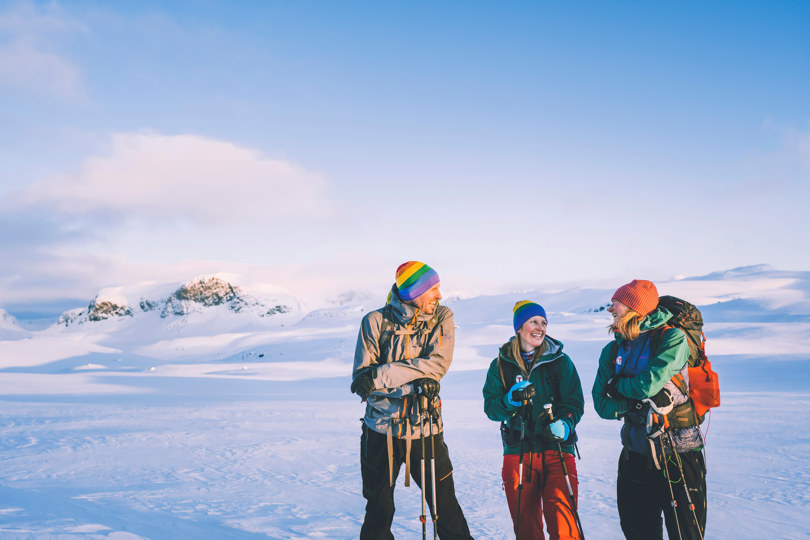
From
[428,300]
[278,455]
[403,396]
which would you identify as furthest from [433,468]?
[278,455]

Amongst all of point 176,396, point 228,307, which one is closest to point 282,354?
point 176,396

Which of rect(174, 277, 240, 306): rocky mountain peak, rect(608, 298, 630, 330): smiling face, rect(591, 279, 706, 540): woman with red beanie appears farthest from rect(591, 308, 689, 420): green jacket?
rect(174, 277, 240, 306): rocky mountain peak

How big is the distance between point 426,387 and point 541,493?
942 millimetres

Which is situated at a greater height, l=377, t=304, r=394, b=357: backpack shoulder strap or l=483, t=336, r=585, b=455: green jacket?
l=377, t=304, r=394, b=357: backpack shoulder strap

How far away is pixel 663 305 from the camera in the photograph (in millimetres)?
3197

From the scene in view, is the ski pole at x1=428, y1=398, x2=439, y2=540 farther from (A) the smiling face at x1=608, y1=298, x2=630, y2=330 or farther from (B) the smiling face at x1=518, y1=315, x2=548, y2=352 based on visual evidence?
(A) the smiling face at x1=608, y1=298, x2=630, y2=330

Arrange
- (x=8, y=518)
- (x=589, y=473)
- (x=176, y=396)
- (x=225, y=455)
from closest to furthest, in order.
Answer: (x=8, y=518), (x=589, y=473), (x=225, y=455), (x=176, y=396)

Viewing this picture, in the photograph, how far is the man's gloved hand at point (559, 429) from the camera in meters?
3.10

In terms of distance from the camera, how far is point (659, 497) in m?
3.02

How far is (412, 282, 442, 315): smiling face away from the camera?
3.30m

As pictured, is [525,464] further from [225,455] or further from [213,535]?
[225,455]

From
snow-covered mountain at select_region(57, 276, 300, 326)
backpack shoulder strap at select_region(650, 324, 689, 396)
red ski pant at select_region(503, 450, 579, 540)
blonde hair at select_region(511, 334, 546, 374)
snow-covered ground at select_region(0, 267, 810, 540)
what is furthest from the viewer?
snow-covered mountain at select_region(57, 276, 300, 326)

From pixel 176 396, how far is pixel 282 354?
1426 cm

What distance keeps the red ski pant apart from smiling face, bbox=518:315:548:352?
64cm
